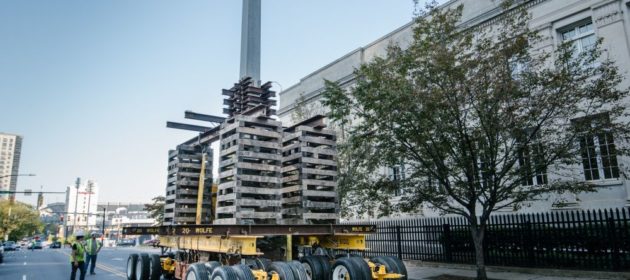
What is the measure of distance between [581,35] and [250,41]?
14.5 meters

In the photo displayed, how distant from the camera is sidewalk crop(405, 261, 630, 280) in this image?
1031cm

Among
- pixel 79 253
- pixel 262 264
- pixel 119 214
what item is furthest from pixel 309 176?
pixel 119 214

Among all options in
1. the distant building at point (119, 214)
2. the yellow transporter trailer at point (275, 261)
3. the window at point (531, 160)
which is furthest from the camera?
the distant building at point (119, 214)

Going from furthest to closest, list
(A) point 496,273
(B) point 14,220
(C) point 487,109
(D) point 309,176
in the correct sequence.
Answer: (B) point 14,220 → (A) point 496,273 → (C) point 487,109 → (D) point 309,176

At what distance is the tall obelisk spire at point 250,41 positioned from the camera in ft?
58.2

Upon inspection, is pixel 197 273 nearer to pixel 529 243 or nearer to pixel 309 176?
pixel 309 176

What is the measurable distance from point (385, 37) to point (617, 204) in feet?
50.6

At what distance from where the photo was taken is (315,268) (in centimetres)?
797

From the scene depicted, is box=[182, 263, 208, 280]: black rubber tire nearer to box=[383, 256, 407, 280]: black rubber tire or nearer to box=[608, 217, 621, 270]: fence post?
box=[383, 256, 407, 280]: black rubber tire

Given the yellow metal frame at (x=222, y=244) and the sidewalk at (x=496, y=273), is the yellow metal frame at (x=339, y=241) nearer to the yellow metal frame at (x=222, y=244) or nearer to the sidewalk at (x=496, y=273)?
the yellow metal frame at (x=222, y=244)

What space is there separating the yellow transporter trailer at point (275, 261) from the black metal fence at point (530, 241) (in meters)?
6.05

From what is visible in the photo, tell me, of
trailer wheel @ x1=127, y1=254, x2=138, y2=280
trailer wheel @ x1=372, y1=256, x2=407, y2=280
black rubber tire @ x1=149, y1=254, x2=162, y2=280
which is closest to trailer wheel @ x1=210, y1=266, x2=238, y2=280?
trailer wheel @ x1=372, y1=256, x2=407, y2=280

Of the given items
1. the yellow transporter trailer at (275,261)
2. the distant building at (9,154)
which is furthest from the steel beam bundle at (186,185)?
the distant building at (9,154)

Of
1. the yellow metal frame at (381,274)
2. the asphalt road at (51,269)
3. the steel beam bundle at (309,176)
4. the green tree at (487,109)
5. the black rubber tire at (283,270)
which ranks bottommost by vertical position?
the asphalt road at (51,269)
